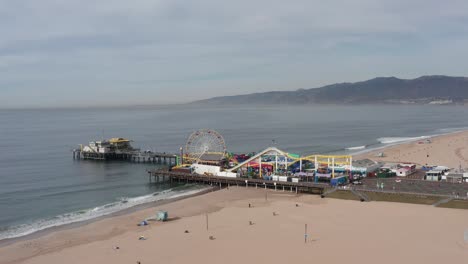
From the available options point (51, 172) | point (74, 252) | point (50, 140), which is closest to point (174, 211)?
point (74, 252)

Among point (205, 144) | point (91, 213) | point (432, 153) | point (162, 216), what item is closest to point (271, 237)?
point (162, 216)

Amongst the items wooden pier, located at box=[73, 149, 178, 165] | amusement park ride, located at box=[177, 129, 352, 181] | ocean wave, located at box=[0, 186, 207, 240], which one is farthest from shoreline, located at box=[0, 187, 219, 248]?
wooden pier, located at box=[73, 149, 178, 165]

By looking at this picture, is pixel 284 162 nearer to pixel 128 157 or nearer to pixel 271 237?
pixel 271 237

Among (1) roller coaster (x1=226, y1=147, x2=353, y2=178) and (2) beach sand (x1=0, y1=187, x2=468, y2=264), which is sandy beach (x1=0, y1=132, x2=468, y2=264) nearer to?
(2) beach sand (x1=0, y1=187, x2=468, y2=264)

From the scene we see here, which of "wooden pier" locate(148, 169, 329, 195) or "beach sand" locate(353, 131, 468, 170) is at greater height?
"beach sand" locate(353, 131, 468, 170)

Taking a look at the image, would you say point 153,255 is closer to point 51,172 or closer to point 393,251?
point 393,251

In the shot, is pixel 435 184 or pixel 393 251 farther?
pixel 435 184

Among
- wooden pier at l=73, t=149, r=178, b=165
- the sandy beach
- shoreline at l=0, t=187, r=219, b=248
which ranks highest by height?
wooden pier at l=73, t=149, r=178, b=165
